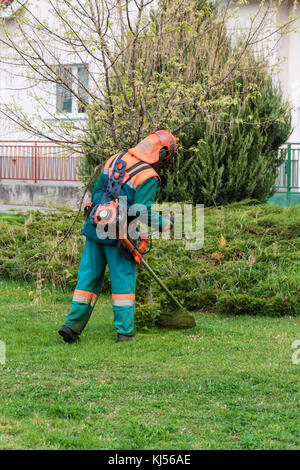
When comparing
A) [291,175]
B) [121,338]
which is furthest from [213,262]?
[291,175]

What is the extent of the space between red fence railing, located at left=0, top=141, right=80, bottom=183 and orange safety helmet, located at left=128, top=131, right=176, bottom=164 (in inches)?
498

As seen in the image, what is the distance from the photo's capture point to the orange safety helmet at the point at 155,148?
639 centimetres

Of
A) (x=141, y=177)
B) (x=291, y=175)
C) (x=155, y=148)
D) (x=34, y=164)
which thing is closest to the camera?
(x=141, y=177)

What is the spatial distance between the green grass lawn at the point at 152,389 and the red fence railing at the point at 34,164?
12.3 m

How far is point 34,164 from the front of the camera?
2002 centimetres

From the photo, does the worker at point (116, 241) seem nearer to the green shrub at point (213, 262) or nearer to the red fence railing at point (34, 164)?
the green shrub at point (213, 262)

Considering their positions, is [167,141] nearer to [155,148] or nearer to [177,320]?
[155,148]

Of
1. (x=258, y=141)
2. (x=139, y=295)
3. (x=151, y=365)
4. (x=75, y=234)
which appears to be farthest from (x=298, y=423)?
(x=258, y=141)

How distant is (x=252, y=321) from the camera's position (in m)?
7.75

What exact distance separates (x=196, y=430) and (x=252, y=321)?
12.4 feet

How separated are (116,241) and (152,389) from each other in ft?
5.73

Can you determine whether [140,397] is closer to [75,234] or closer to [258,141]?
[75,234]

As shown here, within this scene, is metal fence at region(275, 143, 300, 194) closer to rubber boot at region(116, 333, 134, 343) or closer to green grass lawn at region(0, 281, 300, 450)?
green grass lawn at region(0, 281, 300, 450)
